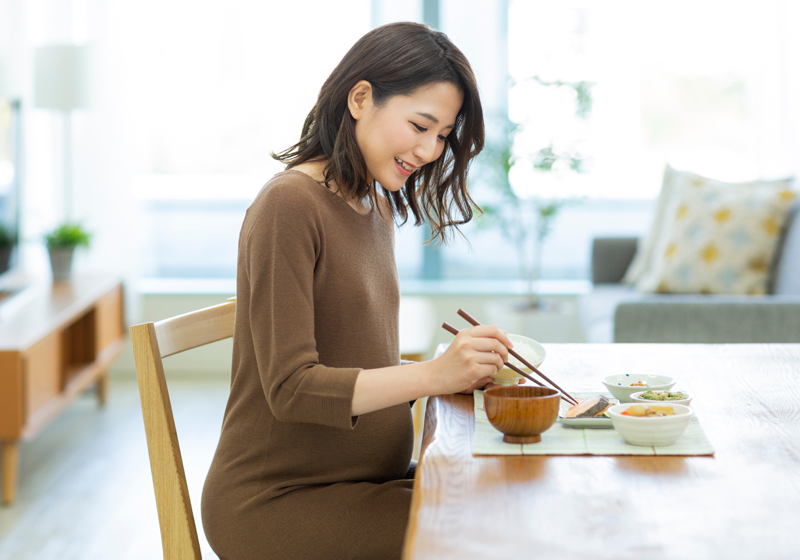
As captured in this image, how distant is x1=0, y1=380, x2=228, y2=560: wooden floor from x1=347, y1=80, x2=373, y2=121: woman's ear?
4.78 feet

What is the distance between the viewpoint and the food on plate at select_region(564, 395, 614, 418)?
1064 millimetres

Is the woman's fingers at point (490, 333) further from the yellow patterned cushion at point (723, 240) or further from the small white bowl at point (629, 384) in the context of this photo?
the yellow patterned cushion at point (723, 240)

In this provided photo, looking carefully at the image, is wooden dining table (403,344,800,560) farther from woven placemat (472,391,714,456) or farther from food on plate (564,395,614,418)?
food on plate (564,395,614,418)

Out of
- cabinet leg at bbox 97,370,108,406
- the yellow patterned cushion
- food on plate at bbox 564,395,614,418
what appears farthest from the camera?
cabinet leg at bbox 97,370,108,406

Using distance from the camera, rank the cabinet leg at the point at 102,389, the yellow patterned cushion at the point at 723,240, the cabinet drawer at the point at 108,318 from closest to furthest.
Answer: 1. the yellow patterned cushion at the point at 723,240
2. the cabinet drawer at the point at 108,318
3. the cabinet leg at the point at 102,389

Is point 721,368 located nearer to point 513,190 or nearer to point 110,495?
point 110,495

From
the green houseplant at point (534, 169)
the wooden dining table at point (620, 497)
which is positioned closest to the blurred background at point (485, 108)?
the green houseplant at point (534, 169)

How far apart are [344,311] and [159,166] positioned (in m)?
3.24

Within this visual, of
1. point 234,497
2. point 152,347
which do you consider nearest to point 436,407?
point 234,497

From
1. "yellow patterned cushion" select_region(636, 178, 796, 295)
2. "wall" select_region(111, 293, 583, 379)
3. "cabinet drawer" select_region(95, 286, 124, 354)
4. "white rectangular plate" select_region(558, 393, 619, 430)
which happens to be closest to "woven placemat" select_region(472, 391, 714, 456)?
"white rectangular plate" select_region(558, 393, 619, 430)

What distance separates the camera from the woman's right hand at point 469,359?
3.30ft

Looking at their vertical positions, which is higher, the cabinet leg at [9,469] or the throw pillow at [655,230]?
the throw pillow at [655,230]

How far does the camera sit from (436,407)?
3.75 feet

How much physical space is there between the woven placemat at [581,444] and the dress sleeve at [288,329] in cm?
19
